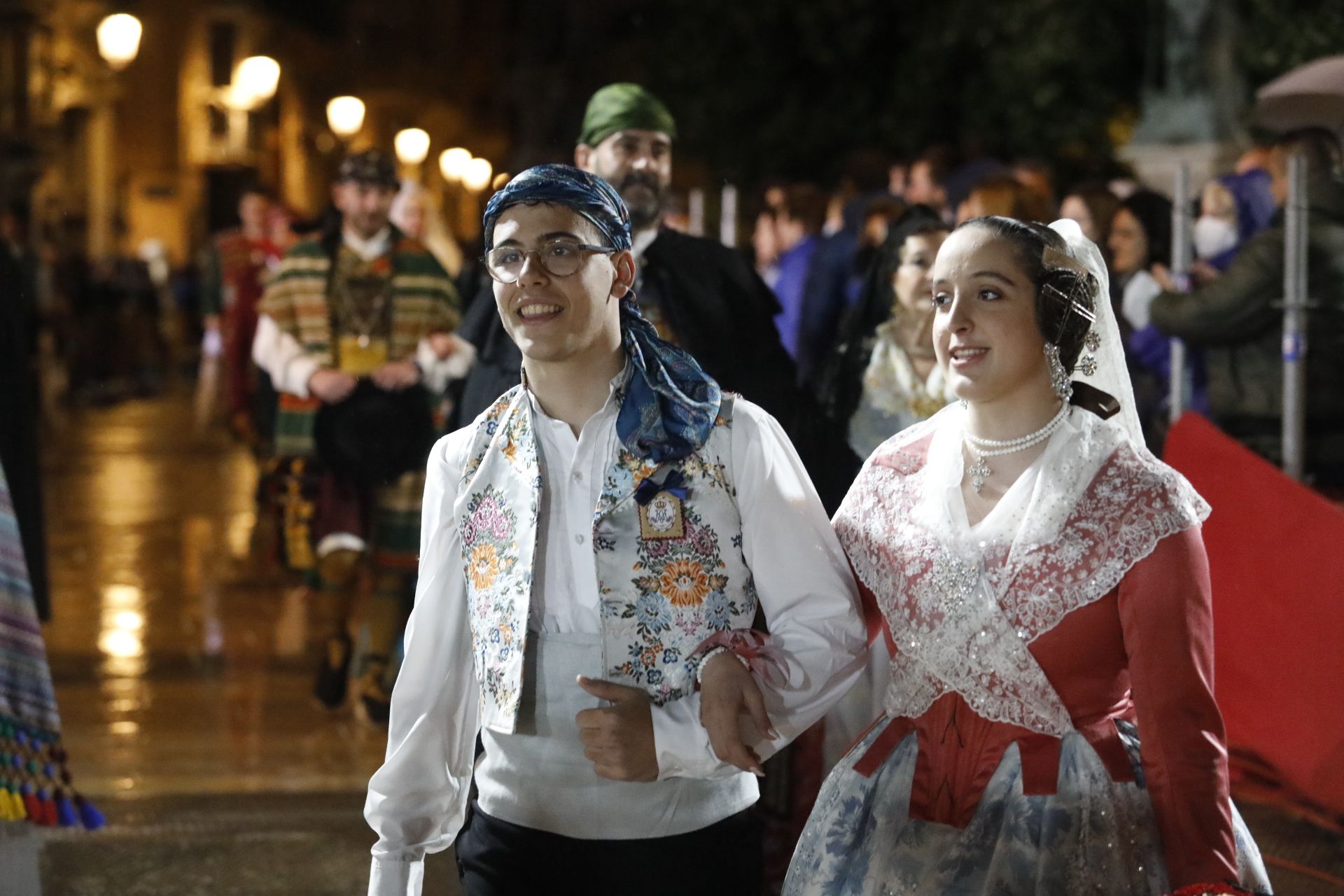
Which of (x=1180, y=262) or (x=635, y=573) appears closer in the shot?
(x=635, y=573)

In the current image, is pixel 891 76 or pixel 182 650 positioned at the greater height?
pixel 891 76

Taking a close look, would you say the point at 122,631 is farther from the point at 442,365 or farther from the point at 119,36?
the point at 119,36

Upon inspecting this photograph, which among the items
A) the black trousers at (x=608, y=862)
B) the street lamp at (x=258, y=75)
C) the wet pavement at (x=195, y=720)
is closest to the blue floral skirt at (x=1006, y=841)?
the black trousers at (x=608, y=862)

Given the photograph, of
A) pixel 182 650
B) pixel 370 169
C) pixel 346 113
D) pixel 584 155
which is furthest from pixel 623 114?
pixel 346 113

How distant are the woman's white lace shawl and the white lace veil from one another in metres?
0.12

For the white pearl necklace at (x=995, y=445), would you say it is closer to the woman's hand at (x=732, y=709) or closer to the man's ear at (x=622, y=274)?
the woman's hand at (x=732, y=709)

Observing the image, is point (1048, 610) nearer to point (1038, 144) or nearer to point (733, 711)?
point (733, 711)

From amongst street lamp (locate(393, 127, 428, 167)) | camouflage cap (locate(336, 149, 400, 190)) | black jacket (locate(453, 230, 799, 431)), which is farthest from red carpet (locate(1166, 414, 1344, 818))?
street lamp (locate(393, 127, 428, 167))

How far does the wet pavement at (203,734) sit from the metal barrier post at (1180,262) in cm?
209

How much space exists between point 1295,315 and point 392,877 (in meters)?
4.77

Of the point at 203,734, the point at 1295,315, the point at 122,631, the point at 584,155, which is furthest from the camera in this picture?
the point at 122,631

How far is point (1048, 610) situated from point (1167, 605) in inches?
7.5

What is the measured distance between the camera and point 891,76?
19375 millimetres

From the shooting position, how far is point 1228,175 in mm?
8820
